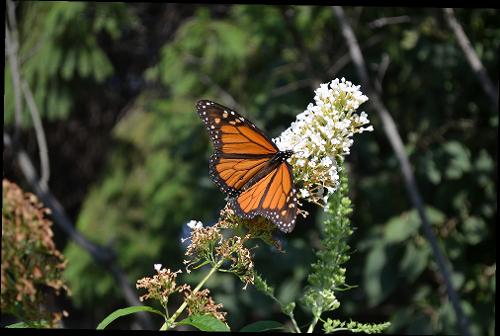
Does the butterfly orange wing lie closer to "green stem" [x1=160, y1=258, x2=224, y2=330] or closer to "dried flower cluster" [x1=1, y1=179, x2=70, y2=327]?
"green stem" [x1=160, y1=258, x2=224, y2=330]

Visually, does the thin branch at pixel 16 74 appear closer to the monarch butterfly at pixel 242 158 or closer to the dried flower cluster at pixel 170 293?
the monarch butterfly at pixel 242 158

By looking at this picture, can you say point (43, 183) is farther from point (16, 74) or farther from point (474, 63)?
point (474, 63)

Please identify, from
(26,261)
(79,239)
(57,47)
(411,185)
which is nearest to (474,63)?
(411,185)

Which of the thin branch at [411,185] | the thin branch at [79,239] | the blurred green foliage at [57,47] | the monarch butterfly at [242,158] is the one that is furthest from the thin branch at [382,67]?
the monarch butterfly at [242,158]

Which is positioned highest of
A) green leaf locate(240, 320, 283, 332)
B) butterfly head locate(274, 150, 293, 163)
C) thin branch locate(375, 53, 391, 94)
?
thin branch locate(375, 53, 391, 94)

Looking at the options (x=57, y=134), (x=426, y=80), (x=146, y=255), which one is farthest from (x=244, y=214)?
(x=57, y=134)

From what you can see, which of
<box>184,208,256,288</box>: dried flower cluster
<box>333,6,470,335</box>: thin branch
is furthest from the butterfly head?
<box>333,6,470,335</box>: thin branch
